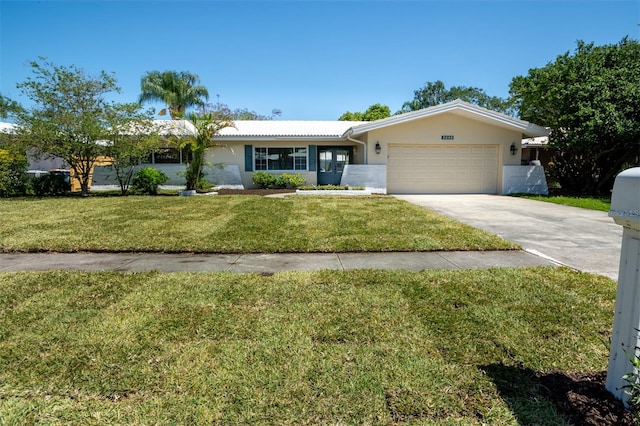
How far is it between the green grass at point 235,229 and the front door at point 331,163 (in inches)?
344

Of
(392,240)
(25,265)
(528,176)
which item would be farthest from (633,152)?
(25,265)

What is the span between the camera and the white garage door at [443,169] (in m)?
17.2

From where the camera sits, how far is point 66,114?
48.0ft

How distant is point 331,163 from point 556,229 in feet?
43.6

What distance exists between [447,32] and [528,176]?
7958 millimetres

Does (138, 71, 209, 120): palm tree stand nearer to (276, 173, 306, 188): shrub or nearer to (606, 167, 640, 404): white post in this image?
(276, 173, 306, 188): shrub

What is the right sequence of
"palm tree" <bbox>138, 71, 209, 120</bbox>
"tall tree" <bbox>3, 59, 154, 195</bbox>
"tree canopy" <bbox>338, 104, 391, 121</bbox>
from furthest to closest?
1. "tree canopy" <bbox>338, 104, 391, 121</bbox>
2. "palm tree" <bbox>138, 71, 209, 120</bbox>
3. "tall tree" <bbox>3, 59, 154, 195</bbox>

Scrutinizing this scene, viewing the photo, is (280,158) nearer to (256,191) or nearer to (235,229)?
(256,191)

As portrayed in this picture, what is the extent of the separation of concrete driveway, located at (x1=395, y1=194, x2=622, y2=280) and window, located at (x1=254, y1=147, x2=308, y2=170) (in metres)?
9.38

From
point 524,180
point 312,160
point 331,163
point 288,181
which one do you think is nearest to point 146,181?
point 288,181

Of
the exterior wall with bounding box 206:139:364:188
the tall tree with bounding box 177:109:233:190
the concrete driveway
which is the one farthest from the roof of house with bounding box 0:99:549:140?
the concrete driveway

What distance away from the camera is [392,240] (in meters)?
6.61

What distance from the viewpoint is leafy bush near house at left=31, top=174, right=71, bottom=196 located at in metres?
16.0

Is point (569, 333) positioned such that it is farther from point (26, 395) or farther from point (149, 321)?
point (26, 395)
